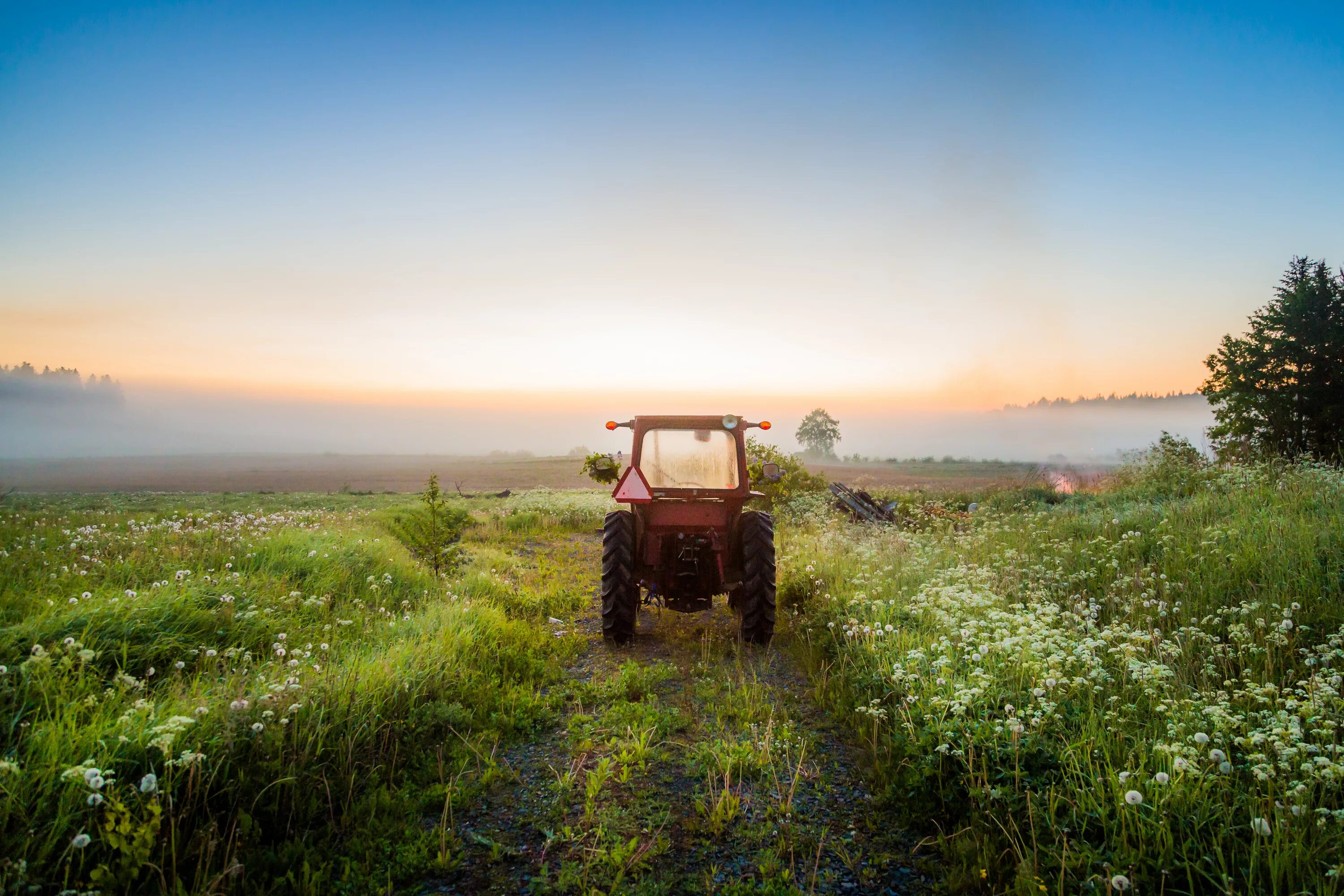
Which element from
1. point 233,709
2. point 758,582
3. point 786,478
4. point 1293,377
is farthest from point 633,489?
point 1293,377

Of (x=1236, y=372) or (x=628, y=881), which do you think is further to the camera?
(x=1236, y=372)

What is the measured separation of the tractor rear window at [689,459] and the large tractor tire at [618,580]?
803 millimetres

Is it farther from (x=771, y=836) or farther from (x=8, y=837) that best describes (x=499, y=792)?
(x=8, y=837)

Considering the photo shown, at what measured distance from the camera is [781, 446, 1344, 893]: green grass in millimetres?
2662

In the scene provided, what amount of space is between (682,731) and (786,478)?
16470 millimetres

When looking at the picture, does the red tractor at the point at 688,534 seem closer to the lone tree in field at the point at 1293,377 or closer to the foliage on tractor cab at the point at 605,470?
the foliage on tractor cab at the point at 605,470

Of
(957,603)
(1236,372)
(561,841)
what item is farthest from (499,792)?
(1236,372)

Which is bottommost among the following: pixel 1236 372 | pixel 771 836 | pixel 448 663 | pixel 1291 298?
pixel 771 836

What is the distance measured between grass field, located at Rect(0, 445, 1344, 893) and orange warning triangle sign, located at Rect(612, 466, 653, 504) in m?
1.79

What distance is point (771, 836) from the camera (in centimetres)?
338

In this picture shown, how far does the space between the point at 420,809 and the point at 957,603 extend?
494 cm

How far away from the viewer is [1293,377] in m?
16.2

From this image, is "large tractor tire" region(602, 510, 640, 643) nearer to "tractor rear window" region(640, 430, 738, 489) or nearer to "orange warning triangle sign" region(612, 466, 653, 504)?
"orange warning triangle sign" region(612, 466, 653, 504)

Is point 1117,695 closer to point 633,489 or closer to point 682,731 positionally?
point 682,731
